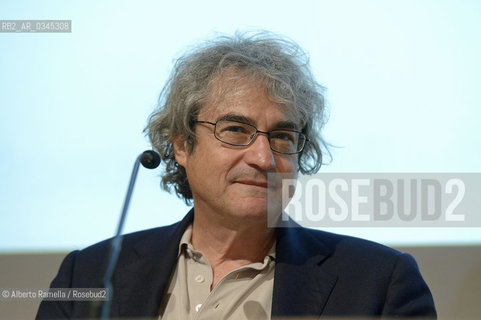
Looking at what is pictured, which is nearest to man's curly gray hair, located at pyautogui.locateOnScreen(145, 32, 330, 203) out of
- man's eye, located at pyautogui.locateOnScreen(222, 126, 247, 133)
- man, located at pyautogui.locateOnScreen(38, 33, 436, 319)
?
man, located at pyautogui.locateOnScreen(38, 33, 436, 319)

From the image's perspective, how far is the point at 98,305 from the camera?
150 cm

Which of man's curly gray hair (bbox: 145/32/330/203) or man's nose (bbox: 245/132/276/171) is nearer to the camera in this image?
man's nose (bbox: 245/132/276/171)

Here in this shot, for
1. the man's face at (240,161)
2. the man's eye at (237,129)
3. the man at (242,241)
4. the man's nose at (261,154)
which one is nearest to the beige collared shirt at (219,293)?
the man at (242,241)

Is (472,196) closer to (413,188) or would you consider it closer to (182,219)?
(413,188)

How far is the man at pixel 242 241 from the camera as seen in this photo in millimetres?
1859

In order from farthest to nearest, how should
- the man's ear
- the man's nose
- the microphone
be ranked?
1. the man's ear
2. the man's nose
3. the microphone

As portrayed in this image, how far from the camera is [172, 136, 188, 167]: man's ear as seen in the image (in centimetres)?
217

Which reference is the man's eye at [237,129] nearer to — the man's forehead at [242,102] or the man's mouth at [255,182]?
the man's forehead at [242,102]

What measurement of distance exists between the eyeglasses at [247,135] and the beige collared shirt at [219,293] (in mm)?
348

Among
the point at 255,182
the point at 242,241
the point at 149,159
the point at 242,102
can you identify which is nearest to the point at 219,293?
the point at 242,241

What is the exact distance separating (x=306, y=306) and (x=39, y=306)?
2.85 feet

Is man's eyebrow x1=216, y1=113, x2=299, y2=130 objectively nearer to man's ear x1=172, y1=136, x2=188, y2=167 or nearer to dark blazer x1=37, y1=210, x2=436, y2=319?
man's ear x1=172, y1=136, x2=188, y2=167

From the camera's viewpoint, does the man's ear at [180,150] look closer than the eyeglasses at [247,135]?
No

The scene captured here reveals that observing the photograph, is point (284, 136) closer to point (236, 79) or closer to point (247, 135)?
point (247, 135)
